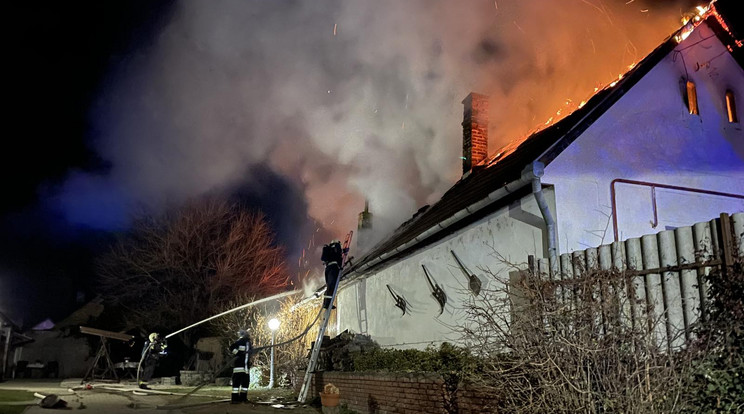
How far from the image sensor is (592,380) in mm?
4391

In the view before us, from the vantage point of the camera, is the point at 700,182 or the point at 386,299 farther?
the point at 386,299

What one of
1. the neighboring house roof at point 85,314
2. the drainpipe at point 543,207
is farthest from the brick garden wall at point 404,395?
the neighboring house roof at point 85,314

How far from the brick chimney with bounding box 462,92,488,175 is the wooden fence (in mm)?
8455

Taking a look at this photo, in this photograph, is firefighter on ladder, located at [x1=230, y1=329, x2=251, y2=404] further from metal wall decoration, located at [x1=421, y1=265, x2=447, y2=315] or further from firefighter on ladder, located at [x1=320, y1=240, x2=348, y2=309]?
metal wall decoration, located at [x1=421, y1=265, x2=447, y2=315]

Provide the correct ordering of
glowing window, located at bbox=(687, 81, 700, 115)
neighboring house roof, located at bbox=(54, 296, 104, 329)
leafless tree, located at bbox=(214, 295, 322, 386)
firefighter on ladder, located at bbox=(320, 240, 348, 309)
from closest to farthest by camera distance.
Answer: glowing window, located at bbox=(687, 81, 700, 115)
firefighter on ladder, located at bbox=(320, 240, 348, 309)
leafless tree, located at bbox=(214, 295, 322, 386)
neighboring house roof, located at bbox=(54, 296, 104, 329)

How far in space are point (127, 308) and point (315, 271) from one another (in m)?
9.83

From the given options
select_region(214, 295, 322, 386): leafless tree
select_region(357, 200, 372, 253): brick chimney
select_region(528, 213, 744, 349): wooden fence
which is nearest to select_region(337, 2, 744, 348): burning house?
select_region(528, 213, 744, 349): wooden fence

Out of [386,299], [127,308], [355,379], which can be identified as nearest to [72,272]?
[127,308]

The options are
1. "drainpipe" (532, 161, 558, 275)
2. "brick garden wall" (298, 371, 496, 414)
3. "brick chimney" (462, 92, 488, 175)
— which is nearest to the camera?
"brick garden wall" (298, 371, 496, 414)

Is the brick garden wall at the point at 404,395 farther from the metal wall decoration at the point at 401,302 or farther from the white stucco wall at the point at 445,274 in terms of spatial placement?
the metal wall decoration at the point at 401,302

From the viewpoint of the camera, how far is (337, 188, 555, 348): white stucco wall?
7824mm

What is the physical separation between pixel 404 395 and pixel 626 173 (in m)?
4.45

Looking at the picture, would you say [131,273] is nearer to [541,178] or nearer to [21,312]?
[21,312]

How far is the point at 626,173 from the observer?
7.91 metres
